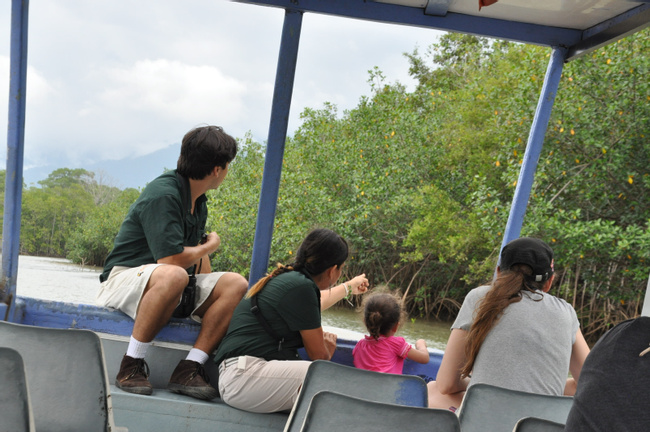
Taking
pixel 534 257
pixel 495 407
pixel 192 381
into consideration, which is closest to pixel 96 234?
pixel 192 381

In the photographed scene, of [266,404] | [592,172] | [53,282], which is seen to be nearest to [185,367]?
[266,404]

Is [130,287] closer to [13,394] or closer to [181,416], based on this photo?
[181,416]

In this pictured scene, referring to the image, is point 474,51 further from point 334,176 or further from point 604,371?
point 604,371

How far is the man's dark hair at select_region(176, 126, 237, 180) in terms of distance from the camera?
2.34 m

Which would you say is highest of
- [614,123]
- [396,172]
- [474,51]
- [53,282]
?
[474,51]

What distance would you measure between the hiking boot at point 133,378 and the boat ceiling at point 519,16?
4.94 feet

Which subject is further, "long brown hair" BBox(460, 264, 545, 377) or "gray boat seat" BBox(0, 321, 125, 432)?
"long brown hair" BBox(460, 264, 545, 377)

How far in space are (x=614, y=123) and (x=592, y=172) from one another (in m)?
0.61

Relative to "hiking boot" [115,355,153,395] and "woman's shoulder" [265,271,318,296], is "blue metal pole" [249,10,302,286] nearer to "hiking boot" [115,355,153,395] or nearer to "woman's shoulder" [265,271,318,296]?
"woman's shoulder" [265,271,318,296]

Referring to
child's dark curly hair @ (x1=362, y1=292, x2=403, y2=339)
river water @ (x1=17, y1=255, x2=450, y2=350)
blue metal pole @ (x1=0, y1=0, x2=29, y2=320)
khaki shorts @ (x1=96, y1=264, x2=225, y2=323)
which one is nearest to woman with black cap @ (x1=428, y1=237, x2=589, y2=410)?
child's dark curly hair @ (x1=362, y1=292, x2=403, y2=339)

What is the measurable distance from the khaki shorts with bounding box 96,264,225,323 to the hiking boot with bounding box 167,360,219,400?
9.8 inches

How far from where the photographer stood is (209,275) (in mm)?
2402

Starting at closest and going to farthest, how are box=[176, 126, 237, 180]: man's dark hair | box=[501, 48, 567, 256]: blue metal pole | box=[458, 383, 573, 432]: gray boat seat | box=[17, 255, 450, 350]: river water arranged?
1. box=[458, 383, 573, 432]: gray boat seat
2. box=[176, 126, 237, 180]: man's dark hair
3. box=[501, 48, 567, 256]: blue metal pole
4. box=[17, 255, 450, 350]: river water

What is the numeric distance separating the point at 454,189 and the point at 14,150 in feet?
26.9
